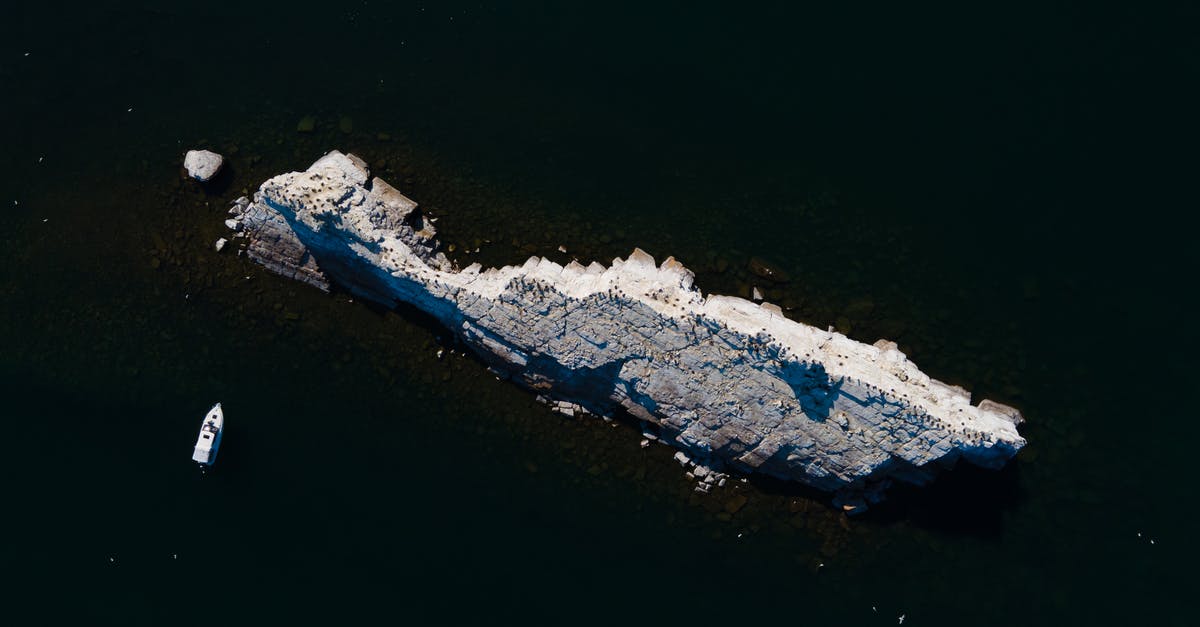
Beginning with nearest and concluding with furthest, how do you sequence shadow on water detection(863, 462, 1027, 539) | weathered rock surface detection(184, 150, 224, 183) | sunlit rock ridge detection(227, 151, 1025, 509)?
sunlit rock ridge detection(227, 151, 1025, 509) < shadow on water detection(863, 462, 1027, 539) < weathered rock surface detection(184, 150, 224, 183)

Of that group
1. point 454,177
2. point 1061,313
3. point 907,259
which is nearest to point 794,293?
point 907,259

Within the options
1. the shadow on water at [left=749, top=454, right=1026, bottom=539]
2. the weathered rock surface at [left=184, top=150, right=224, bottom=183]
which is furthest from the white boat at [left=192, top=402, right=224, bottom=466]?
the shadow on water at [left=749, top=454, right=1026, bottom=539]

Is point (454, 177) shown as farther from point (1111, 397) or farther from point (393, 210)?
point (1111, 397)

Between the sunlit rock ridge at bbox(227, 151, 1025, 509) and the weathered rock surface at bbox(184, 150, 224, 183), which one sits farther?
the weathered rock surface at bbox(184, 150, 224, 183)

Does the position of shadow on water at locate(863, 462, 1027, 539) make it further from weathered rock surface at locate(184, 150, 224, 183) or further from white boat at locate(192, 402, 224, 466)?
weathered rock surface at locate(184, 150, 224, 183)

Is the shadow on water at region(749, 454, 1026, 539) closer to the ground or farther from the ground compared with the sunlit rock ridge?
closer to the ground

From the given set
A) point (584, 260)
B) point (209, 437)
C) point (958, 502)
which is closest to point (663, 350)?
point (584, 260)
